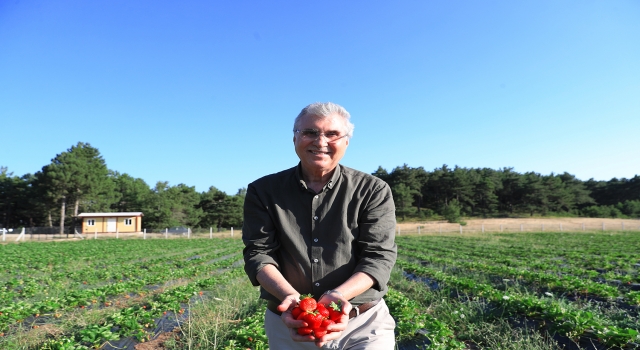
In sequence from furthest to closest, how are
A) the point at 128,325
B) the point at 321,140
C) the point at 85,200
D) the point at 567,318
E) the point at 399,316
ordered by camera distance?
the point at 85,200, the point at 399,316, the point at 128,325, the point at 567,318, the point at 321,140

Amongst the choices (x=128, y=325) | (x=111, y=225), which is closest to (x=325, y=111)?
(x=128, y=325)

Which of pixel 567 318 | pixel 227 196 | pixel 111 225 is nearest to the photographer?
pixel 567 318

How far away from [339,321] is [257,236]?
0.64 m

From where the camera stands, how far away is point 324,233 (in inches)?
76.7

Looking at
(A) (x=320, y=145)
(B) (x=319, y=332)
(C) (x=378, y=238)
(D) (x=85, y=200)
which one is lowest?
(B) (x=319, y=332)

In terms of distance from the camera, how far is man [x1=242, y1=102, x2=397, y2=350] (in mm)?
1902

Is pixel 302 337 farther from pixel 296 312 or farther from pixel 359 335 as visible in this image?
pixel 359 335

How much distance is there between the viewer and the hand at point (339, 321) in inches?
63.6

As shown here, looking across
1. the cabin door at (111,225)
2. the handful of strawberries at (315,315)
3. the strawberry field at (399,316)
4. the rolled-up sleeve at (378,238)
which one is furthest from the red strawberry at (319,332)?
the cabin door at (111,225)

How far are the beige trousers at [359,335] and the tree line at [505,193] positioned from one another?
55645mm

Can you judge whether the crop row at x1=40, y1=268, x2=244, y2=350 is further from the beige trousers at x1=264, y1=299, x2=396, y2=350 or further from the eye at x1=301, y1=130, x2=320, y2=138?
the eye at x1=301, y1=130, x2=320, y2=138

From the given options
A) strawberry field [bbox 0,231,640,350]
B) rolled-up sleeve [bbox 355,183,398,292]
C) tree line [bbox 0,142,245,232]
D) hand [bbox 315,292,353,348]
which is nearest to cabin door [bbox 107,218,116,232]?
tree line [bbox 0,142,245,232]

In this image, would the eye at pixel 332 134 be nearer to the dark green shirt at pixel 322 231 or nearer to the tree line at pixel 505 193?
the dark green shirt at pixel 322 231

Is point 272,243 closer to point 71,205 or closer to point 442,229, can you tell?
point 442,229
